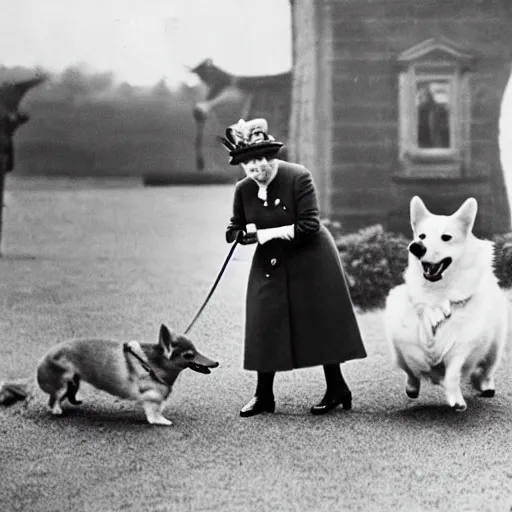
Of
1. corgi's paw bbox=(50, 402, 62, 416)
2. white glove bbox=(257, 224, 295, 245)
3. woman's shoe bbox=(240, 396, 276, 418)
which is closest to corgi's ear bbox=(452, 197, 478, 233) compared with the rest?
white glove bbox=(257, 224, 295, 245)

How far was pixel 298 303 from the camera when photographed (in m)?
2.53

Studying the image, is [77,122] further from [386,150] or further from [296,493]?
[296,493]

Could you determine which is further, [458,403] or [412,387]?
[412,387]

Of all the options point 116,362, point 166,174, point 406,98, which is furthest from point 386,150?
point 116,362

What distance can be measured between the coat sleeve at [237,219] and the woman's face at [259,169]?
8 cm

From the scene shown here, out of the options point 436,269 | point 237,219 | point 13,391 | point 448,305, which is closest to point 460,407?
point 448,305

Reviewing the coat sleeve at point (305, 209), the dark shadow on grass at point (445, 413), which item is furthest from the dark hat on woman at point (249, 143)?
the dark shadow on grass at point (445, 413)

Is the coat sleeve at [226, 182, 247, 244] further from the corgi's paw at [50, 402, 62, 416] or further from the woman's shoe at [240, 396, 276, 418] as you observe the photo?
the corgi's paw at [50, 402, 62, 416]

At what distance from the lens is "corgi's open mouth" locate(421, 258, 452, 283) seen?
2506 mm

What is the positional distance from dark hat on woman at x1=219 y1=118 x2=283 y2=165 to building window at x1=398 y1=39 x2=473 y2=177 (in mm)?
730

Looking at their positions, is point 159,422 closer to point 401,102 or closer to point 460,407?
point 460,407

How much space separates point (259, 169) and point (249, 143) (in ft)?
0.24

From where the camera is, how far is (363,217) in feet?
10.2

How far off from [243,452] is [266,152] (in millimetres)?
784
